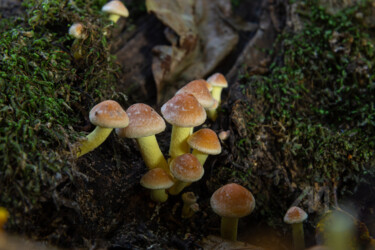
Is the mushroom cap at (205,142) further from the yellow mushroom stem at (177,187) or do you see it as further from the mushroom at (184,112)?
the yellow mushroom stem at (177,187)

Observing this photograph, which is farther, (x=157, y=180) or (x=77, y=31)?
(x=77, y=31)

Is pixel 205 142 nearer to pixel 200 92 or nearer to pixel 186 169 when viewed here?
pixel 186 169

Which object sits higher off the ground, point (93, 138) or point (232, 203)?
point (93, 138)

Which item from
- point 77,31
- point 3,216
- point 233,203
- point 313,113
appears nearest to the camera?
point 3,216

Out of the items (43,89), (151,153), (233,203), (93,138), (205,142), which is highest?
(43,89)

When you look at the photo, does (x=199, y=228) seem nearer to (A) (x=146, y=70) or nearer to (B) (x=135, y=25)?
(A) (x=146, y=70)

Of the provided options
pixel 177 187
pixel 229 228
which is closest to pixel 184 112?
pixel 177 187

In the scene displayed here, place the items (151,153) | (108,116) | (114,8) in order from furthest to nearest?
(114,8) → (151,153) → (108,116)
